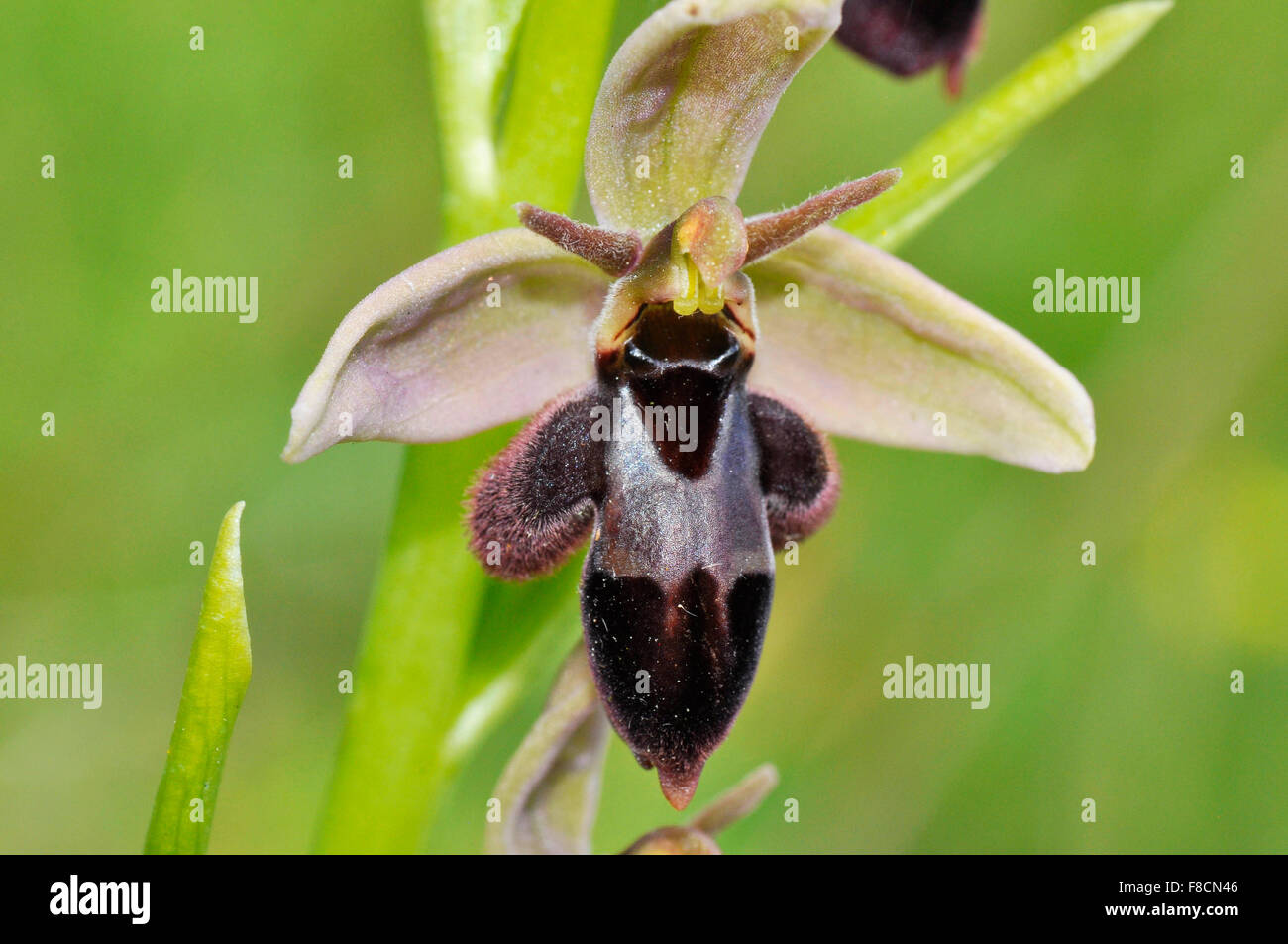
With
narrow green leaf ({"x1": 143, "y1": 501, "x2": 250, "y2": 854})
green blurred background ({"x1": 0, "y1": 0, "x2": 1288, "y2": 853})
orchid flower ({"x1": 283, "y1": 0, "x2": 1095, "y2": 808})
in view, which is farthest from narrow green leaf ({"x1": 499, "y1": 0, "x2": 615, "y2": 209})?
green blurred background ({"x1": 0, "y1": 0, "x2": 1288, "y2": 853})

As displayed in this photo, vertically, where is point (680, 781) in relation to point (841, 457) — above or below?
below

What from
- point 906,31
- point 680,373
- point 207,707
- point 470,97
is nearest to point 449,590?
point 207,707

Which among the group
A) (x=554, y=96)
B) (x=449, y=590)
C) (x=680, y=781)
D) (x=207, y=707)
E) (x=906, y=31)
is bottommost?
(x=680, y=781)

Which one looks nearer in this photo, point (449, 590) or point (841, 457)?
point (449, 590)

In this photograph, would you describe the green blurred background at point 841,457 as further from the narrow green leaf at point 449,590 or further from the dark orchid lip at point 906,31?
the dark orchid lip at point 906,31

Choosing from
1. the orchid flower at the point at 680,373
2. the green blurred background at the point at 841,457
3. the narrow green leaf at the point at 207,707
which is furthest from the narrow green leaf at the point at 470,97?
the green blurred background at the point at 841,457

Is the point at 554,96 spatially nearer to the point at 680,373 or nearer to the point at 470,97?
the point at 470,97

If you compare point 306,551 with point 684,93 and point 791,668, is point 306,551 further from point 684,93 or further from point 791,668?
point 684,93
